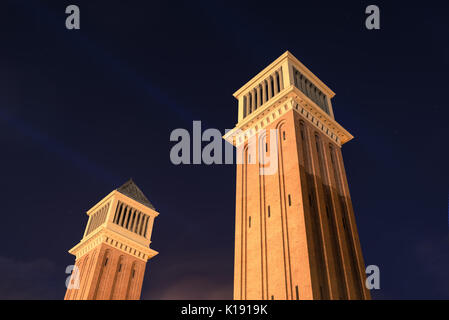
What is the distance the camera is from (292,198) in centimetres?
2730

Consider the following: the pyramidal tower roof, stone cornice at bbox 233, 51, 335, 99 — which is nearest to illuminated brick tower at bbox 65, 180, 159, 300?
the pyramidal tower roof

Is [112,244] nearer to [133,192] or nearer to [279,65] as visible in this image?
[133,192]

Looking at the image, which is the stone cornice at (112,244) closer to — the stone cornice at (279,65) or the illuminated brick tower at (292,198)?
the illuminated brick tower at (292,198)

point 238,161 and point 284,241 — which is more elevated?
point 238,161

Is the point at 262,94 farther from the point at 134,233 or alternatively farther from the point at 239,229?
the point at 134,233

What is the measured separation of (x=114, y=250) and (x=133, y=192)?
1066cm

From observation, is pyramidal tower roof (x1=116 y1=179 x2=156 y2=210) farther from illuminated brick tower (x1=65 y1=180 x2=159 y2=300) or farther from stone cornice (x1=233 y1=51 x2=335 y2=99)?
stone cornice (x1=233 y1=51 x2=335 y2=99)

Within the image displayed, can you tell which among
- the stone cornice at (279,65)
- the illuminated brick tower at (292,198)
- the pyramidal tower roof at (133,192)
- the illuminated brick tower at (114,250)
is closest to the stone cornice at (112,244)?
the illuminated brick tower at (114,250)

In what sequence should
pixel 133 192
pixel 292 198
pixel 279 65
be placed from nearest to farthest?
pixel 292 198 → pixel 279 65 → pixel 133 192

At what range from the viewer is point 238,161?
115 ft

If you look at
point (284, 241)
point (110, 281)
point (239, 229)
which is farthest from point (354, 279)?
point (110, 281)

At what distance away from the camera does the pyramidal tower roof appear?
59875mm

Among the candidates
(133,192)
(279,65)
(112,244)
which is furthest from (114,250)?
(279,65)
